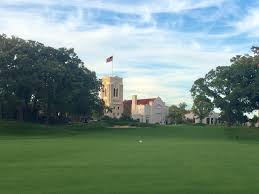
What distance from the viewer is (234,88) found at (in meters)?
76.9

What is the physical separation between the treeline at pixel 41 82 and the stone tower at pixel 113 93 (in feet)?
163

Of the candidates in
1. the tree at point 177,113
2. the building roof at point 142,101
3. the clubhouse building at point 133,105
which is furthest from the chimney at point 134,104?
the tree at point 177,113

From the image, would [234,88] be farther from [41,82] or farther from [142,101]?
[142,101]

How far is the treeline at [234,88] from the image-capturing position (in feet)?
249

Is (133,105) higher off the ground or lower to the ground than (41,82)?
higher

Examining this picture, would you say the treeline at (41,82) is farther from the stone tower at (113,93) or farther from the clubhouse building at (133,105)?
the clubhouse building at (133,105)

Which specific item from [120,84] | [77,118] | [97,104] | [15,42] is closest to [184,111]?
[120,84]

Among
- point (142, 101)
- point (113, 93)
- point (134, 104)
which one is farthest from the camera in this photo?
point (142, 101)

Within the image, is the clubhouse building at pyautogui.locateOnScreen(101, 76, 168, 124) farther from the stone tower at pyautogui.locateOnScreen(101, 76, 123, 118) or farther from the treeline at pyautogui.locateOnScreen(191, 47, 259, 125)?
the treeline at pyautogui.locateOnScreen(191, 47, 259, 125)

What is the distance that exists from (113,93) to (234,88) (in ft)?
213

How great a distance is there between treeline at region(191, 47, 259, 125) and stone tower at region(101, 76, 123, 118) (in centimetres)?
5053

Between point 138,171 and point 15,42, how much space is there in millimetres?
57186

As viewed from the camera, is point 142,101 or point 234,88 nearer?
point 234,88

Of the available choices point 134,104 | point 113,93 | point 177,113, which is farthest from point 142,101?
point 113,93
